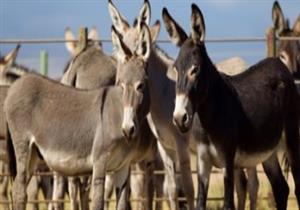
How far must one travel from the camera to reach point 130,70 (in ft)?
32.5

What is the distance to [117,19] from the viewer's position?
37.3ft

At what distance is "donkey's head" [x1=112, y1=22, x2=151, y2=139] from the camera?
9648mm

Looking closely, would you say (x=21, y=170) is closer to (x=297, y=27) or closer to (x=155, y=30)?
(x=155, y=30)

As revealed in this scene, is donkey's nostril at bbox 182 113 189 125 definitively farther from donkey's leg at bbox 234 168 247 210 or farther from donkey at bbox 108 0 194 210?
donkey's leg at bbox 234 168 247 210

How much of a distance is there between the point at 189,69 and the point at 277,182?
226 cm

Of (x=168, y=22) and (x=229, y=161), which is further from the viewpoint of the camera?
(x=168, y=22)

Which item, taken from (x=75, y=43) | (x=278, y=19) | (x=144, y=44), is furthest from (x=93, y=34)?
(x=144, y=44)

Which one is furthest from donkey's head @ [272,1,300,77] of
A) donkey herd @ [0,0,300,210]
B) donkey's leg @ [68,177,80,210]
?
donkey's leg @ [68,177,80,210]

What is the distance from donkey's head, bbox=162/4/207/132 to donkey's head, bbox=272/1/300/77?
3508mm

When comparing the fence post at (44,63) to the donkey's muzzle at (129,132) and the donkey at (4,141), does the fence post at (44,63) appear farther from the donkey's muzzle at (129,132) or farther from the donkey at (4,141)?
the donkey's muzzle at (129,132)

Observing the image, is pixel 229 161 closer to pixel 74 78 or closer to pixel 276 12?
pixel 74 78

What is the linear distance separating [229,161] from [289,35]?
4.61 metres

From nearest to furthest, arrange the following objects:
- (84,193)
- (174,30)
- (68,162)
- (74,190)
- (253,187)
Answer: (174,30) → (68,162) → (253,187) → (84,193) → (74,190)

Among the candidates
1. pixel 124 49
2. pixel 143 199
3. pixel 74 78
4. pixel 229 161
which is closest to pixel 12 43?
pixel 74 78
